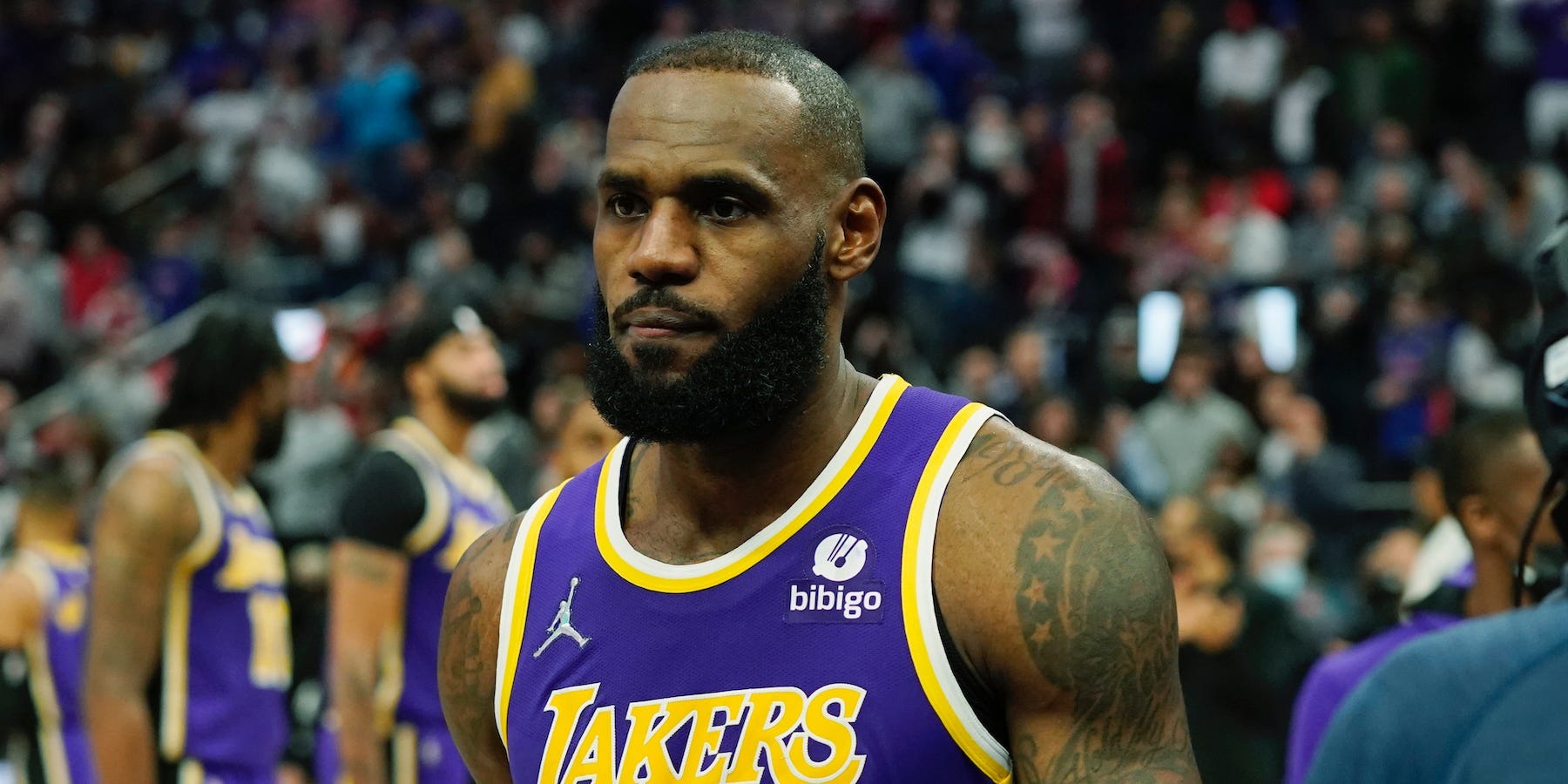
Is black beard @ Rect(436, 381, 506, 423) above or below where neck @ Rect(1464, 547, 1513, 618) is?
above

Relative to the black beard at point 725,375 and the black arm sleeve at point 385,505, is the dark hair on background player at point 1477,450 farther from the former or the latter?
the black arm sleeve at point 385,505

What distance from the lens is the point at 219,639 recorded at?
17.1ft

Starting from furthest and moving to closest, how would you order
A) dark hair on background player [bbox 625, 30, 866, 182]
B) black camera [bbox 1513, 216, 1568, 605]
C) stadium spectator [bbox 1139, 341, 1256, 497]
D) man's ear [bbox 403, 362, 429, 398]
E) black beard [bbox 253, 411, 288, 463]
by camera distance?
1. stadium spectator [bbox 1139, 341, 1256, 497]
2. man's ear [bbox 403, 362, 429, 398]
3. black beard [bbox 253, 411, 288, 463]
4. dark hair on background player [bbox 625, 30, 866, 182]
5. black camera [bbox 1513, 216, 1568, 605]

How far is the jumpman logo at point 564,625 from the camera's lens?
2.68 metres

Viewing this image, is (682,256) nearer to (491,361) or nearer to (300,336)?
(491,361)

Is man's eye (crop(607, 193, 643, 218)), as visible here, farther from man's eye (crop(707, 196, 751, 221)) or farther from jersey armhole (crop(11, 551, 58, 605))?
jersey armhole (crop(11, 551, 58, 605))

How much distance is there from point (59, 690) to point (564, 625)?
13.5 feet

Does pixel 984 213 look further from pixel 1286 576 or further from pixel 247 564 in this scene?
pixel 247 564

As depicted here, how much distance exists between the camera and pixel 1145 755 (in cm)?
236

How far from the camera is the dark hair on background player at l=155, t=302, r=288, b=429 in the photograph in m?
5.31

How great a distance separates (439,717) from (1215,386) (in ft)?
24.6

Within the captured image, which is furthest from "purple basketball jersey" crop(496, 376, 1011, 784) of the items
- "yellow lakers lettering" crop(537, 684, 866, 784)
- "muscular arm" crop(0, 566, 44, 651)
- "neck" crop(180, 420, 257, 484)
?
"muscular arm" crop(0, 566, 44, 651)

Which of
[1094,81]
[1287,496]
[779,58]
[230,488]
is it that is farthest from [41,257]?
[779,58]

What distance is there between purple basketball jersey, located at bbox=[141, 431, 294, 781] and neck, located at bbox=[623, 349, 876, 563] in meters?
2.78
